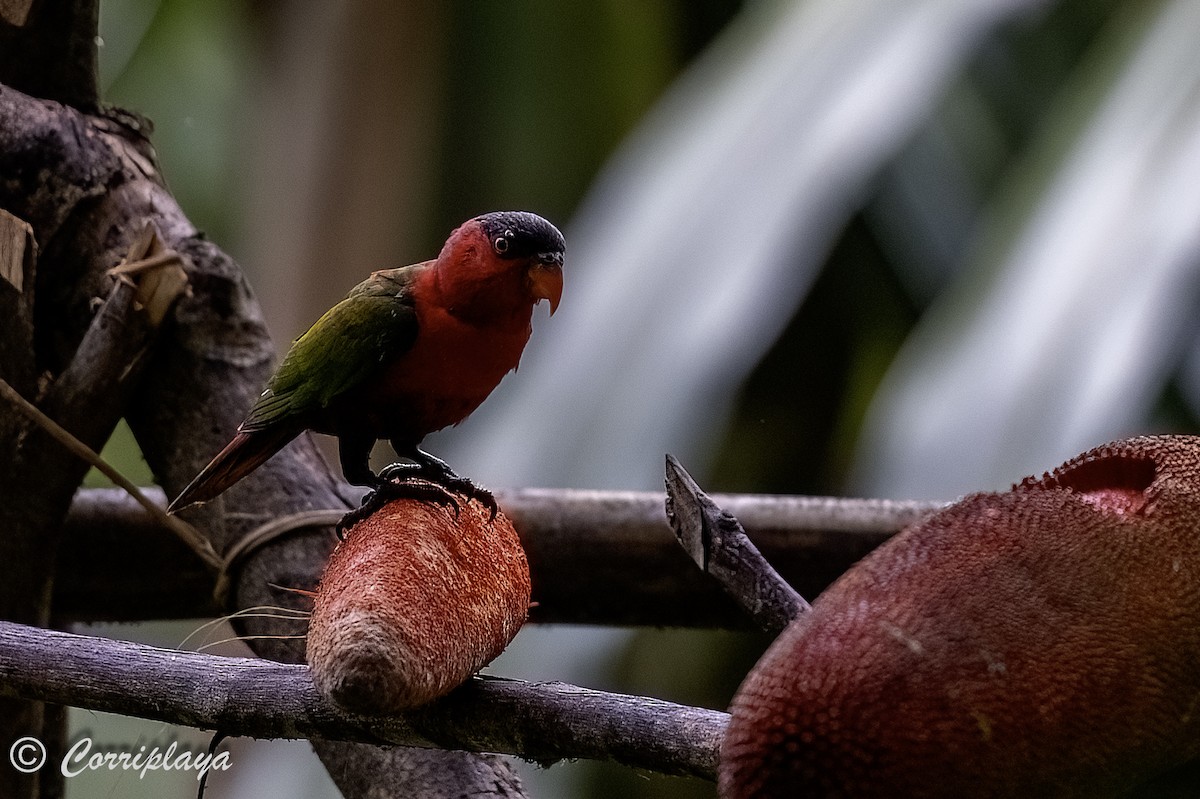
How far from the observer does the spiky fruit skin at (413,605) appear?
355 mm

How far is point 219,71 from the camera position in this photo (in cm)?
252

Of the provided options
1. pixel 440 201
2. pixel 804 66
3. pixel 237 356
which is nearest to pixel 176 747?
pixel 237 356

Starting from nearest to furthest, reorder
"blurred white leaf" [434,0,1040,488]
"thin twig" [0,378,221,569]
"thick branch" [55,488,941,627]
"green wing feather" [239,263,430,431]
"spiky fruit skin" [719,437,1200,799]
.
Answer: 1. "spiky fruit skin" [719,437,1200,799]
2. "green wing feather" [239,263,430,431]
3. "thin twig" [0,378,221,569]
4. "thick branch" [55,488,941,627]
5. "blurred white leaf" [434,0,1040,488]

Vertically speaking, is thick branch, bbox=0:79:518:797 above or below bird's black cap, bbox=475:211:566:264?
below

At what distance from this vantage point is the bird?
469 millimetres

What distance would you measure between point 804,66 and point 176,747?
89 cm

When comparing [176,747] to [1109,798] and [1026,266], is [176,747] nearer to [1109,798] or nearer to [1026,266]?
[1109,798]

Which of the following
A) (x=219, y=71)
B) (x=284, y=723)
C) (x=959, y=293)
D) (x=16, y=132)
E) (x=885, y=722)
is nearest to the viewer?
(x=885, y=722)

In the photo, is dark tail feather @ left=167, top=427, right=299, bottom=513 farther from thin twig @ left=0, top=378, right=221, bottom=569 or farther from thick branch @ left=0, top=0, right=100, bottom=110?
thick branch @ left=0, top=0, right=100, bottom=110

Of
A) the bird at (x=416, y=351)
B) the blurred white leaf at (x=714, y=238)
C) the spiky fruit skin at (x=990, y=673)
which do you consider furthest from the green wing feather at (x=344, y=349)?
the blurred white leaf at (x=714, y=238)

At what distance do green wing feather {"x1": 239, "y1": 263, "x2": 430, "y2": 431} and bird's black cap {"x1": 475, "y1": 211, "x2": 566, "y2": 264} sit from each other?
0.22 ft

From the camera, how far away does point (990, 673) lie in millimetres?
274

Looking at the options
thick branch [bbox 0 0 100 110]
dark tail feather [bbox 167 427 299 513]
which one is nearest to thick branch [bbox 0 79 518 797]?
thick branch [bbox 0 0 100 110]

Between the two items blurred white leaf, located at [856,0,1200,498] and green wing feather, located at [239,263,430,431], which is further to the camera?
blurred white leaf, located at [856,0,1200,498]
